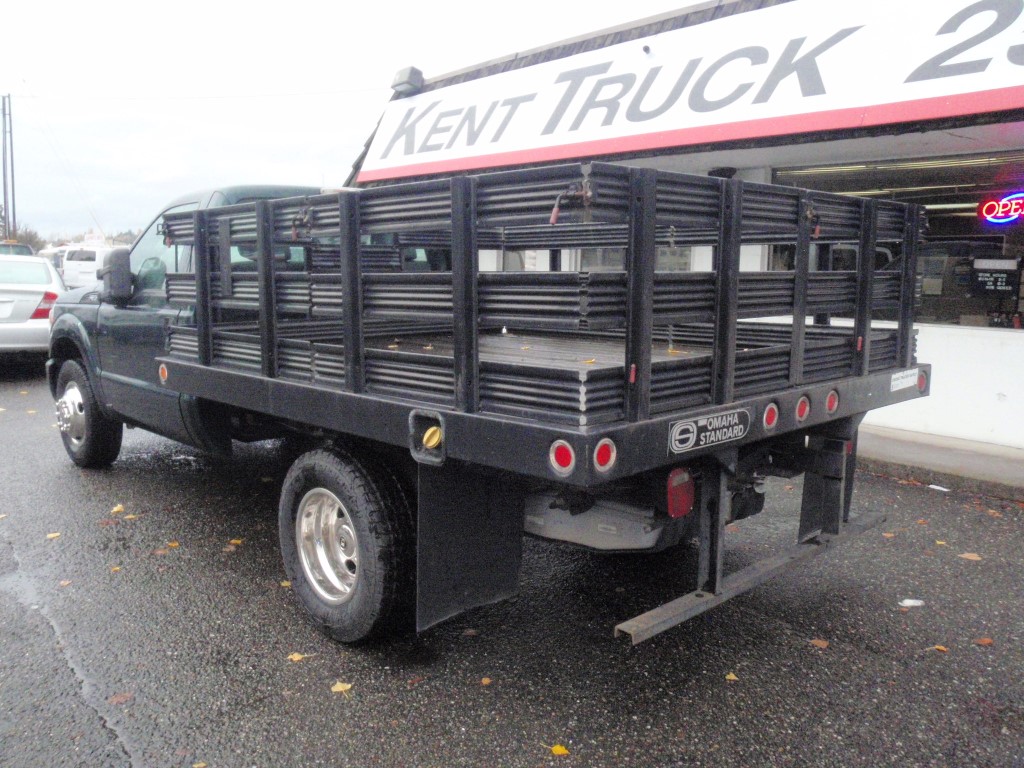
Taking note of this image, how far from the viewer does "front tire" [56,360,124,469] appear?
21.5 ft

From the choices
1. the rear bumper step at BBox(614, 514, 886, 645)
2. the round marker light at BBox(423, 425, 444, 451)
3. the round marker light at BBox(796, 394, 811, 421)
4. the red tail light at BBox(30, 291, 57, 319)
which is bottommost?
the rear bumper step at BBox(614, 514, 886, 645)

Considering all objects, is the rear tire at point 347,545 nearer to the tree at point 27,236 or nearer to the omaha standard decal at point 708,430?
the omaha standard decal at point 708,430

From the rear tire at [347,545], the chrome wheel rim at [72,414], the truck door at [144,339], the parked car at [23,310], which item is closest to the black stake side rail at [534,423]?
the rear tire at [347,545]

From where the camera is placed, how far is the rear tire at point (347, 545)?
353cm

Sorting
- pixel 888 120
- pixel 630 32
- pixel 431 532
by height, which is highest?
pixel 630 32

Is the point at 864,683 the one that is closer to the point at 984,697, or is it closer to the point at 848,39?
the point at 984,697

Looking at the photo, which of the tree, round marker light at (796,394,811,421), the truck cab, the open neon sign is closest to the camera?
round marker light at (796,394,811,421)

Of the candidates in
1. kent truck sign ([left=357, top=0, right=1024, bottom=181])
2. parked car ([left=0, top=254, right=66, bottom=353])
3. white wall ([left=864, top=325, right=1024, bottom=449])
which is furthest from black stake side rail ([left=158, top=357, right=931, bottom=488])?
parked car ([left=0, top=254, right=66, bottom=353])

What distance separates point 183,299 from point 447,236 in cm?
167

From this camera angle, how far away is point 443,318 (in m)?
3.04

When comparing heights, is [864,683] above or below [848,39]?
below

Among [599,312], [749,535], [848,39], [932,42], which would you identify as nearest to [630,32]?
[848,39]

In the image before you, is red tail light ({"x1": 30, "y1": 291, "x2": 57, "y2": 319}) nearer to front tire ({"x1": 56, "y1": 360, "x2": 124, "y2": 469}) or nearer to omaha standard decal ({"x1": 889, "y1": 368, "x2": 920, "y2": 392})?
front tire ({"x1": 56, "y1": 360, "x2": 124, "y2": 469})

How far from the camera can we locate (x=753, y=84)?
7.50m
